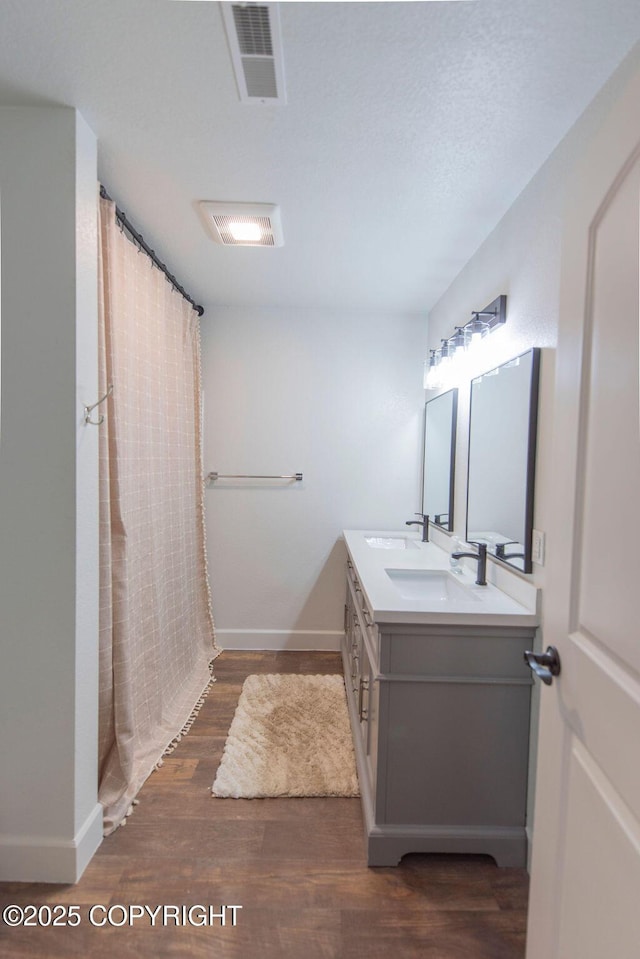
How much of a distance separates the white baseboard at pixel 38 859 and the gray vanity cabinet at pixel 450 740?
960mm

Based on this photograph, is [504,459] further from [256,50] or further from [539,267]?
[256,50]

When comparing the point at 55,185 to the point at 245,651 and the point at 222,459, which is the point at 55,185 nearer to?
the point at 222,459

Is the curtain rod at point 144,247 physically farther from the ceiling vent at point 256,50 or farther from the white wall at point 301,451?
the ceiling vent at point 256,50

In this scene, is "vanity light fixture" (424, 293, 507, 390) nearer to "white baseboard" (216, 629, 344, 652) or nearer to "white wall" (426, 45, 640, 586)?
"white wall" (426, 45, 640, 586)

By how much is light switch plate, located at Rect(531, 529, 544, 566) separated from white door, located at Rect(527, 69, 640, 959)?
1.78 feet

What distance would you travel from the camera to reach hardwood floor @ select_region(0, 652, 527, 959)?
1.29 metres

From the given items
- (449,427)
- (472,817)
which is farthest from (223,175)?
(472,817)

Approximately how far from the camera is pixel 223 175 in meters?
1.70

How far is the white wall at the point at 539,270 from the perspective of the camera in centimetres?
136

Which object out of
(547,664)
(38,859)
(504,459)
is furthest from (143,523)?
(547,664)

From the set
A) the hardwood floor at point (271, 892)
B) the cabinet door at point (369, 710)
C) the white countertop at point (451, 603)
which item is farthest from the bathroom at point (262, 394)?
the cabinet door at point (369, 710)

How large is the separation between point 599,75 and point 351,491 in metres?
2.42

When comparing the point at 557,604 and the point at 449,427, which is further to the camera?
the point at 449,427

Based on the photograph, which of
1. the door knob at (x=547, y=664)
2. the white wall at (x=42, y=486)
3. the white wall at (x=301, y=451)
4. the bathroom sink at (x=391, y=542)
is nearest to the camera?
the door knob at (x=547, y=664)
